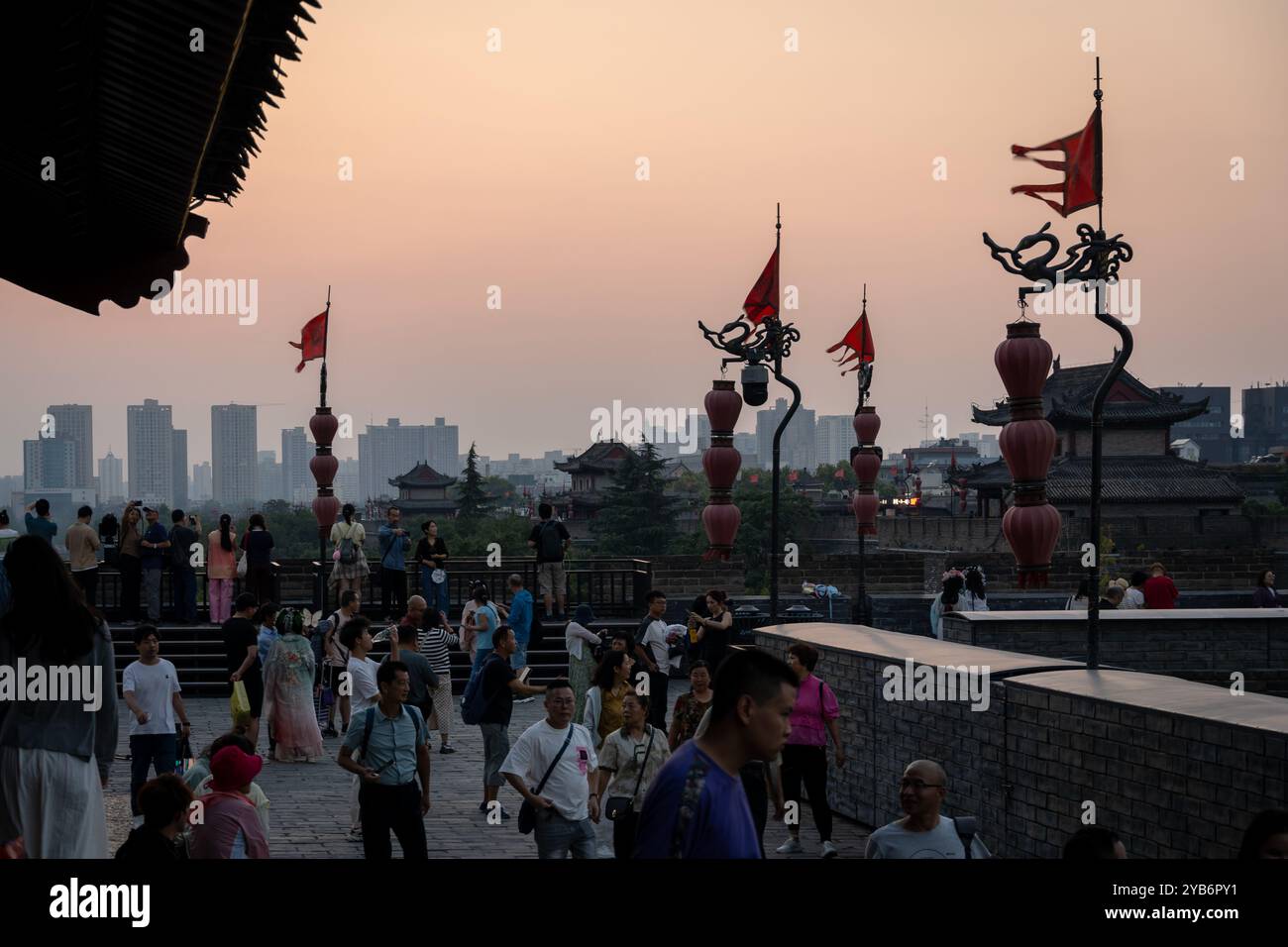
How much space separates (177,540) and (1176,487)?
43.7m

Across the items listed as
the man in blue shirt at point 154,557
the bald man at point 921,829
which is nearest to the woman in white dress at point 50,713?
the bald man at point 921,829

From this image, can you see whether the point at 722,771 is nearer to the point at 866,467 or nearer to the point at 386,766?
the point at 386,766

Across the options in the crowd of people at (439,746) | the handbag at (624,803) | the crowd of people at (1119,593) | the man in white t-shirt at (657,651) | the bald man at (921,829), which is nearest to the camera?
the crowd of people at (439,746)

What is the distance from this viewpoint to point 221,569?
21.5m

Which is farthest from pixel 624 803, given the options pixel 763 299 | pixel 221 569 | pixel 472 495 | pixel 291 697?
pixel 472 495

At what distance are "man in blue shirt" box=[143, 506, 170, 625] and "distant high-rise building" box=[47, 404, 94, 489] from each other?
517 ft

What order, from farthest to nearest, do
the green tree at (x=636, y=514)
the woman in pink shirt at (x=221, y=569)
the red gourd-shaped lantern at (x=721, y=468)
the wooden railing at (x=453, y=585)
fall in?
the green tree at (x=636, y=514) < the wooden railing at (x=453, y=585) < the woman in pink shirt at (x=221, y=569) < the red gourd-shaped lantern at (x=721, y=468)

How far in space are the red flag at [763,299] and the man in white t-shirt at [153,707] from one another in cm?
842

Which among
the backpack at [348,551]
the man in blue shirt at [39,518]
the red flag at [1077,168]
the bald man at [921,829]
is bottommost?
the bald man at [921,829]

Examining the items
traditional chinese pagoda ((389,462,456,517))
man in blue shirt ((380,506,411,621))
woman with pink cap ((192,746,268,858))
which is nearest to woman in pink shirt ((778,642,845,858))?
woman with pink cap ((192,746,268,858))

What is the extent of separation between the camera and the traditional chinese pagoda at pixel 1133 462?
54750 mm

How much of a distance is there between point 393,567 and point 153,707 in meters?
10.8

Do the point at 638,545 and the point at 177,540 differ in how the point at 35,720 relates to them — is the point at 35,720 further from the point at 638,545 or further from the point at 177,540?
the point at 638,545

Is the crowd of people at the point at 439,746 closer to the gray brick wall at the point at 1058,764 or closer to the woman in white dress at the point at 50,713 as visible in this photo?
the woman in white dress at the point at 50,713
